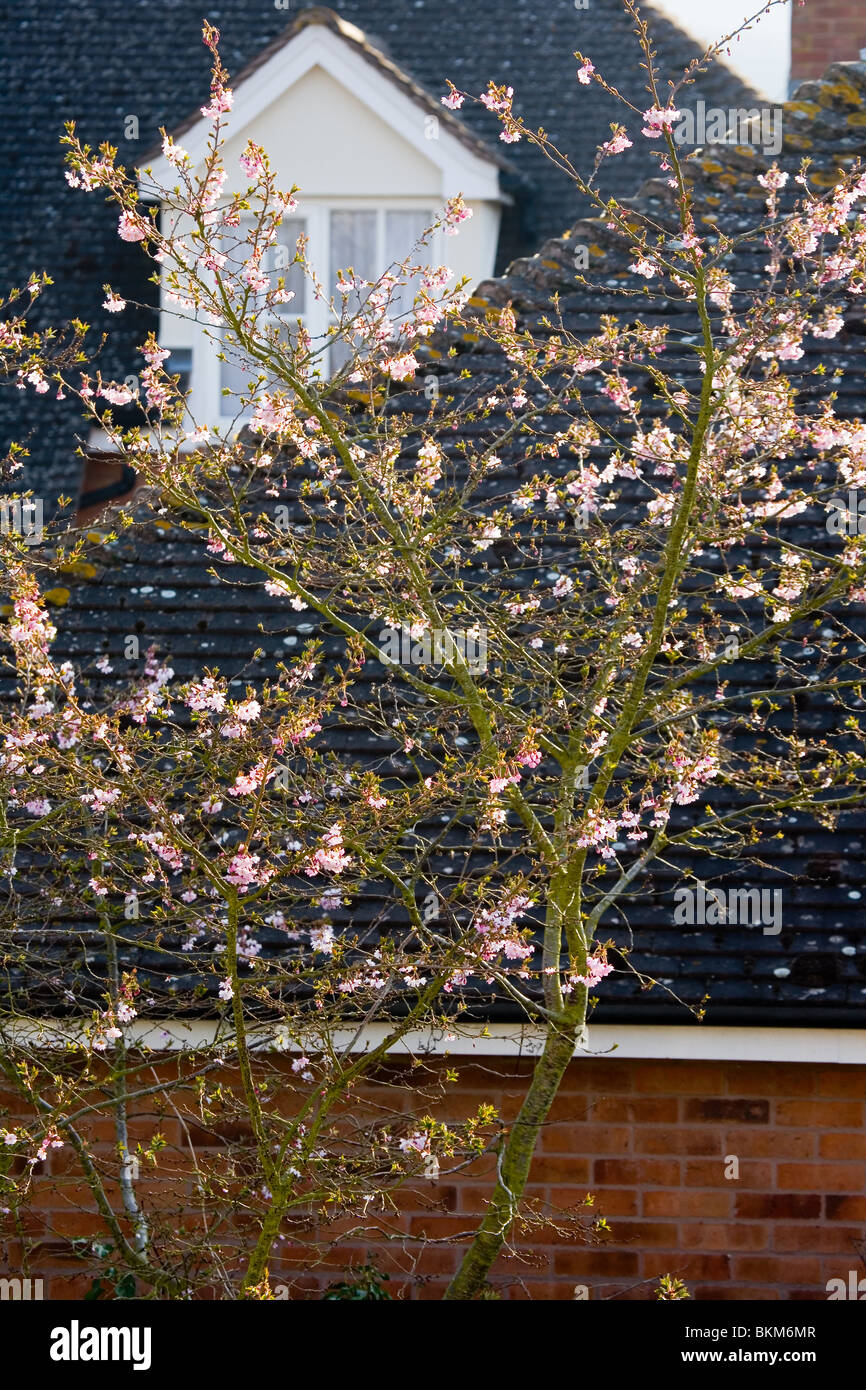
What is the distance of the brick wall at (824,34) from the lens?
38.0 ft

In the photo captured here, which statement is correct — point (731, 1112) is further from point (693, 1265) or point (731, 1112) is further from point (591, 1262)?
point (591, 1262)

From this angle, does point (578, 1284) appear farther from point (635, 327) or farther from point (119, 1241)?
point (635, 327)

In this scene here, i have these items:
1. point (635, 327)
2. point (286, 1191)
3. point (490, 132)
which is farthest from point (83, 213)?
point (286, 1191)

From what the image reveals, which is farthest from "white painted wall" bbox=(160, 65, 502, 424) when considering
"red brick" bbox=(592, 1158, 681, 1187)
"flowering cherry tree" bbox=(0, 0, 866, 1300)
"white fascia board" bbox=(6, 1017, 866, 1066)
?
"red brick" bbox=(592, 1158, 681, 1187)

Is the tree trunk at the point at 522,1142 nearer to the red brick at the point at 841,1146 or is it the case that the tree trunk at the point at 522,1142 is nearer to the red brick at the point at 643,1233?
the red brick at the point at 643,1233

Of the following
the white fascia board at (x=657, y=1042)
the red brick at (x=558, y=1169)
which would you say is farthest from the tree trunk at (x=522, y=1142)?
the red brick at (x=558, y=1169)

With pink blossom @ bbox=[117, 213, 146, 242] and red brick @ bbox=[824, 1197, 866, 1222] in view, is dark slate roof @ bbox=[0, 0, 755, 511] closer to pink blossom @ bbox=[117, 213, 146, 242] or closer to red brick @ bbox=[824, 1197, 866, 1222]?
pink blossom @ bbox=[117, 213, 146, 242]

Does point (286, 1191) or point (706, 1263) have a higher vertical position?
point (286, 1191)

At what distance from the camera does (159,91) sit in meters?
13.2

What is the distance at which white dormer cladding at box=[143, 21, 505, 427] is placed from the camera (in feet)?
37.3

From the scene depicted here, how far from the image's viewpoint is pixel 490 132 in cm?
1256

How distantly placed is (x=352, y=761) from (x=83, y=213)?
7669 millimetres

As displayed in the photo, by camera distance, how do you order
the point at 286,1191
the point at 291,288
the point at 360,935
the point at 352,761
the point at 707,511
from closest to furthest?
the point at 286,1191, the point at 707,511, the point at 360,935, the point at 352,761, the point at 291,288

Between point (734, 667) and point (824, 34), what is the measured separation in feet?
22.4
